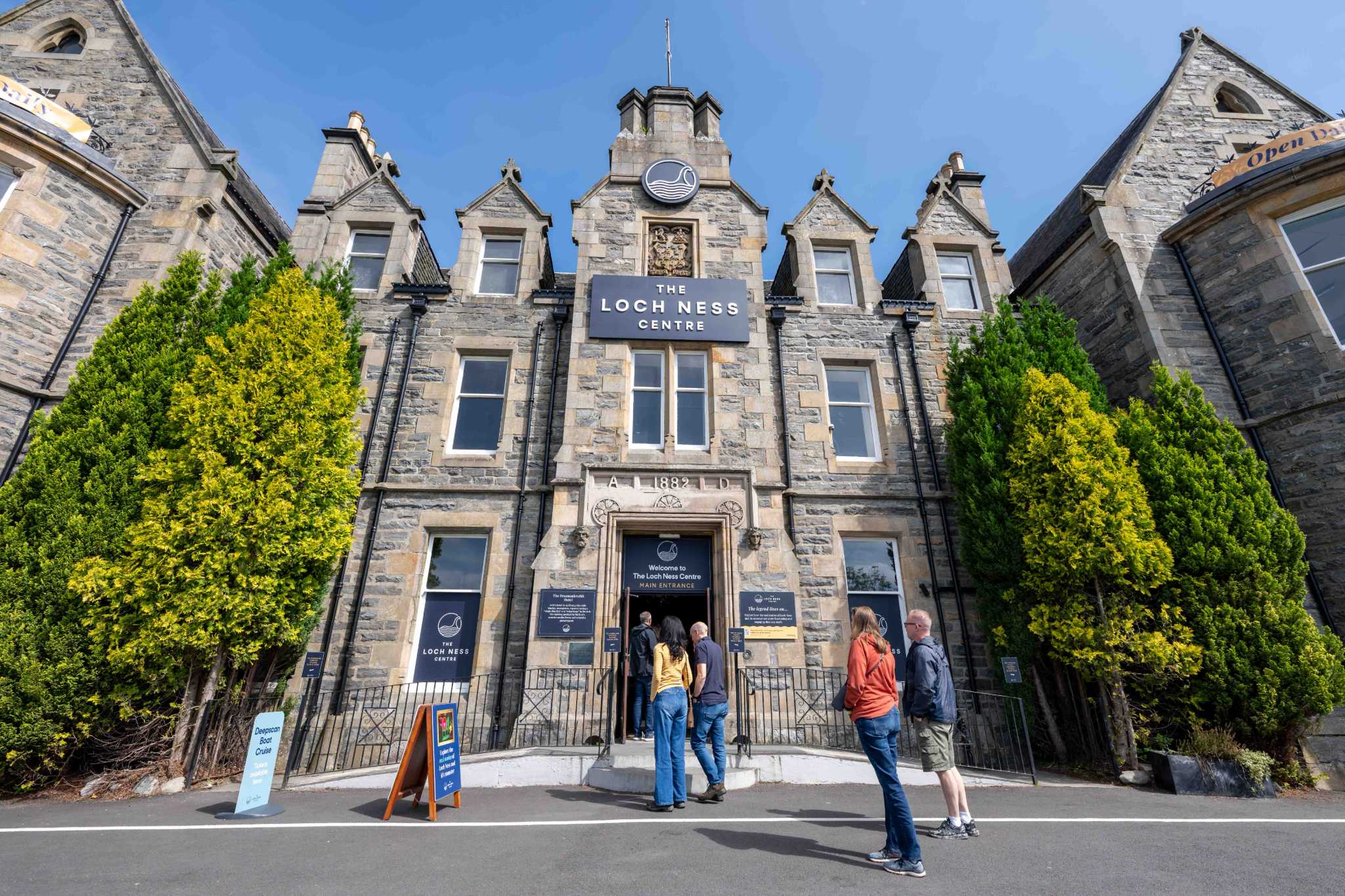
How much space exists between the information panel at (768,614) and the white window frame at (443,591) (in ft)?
14.2

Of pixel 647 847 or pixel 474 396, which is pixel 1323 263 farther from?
pixel 474 396

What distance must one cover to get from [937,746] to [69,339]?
14801 mm

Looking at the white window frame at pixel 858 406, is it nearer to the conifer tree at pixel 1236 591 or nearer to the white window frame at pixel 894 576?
the white window frame at pixel 894 576

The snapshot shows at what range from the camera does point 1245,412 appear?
35.2 feet

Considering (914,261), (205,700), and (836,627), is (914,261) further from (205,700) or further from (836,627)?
(205,700)

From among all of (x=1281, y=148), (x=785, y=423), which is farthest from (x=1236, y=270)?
(x=785, y=423)

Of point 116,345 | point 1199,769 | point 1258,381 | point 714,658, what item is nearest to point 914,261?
point 1258,381

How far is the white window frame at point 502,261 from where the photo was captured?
13.1 m

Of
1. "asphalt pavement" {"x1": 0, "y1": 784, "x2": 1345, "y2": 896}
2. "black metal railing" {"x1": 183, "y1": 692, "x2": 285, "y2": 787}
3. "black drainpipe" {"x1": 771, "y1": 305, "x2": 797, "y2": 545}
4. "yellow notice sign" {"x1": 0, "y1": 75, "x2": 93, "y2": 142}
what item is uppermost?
"yellow notice sign" {"x1": 0, "y1": 75, "x2": 93, "y2": 142}

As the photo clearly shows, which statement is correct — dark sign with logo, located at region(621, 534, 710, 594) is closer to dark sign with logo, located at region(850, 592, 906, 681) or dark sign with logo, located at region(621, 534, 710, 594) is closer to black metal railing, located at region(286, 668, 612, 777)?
black metal railing, located at region(286, 668, 612, 777)

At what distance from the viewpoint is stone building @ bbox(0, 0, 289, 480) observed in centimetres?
1036

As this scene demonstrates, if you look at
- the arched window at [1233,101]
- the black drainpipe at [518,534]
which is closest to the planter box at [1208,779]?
the black drainpipe at [518,534]

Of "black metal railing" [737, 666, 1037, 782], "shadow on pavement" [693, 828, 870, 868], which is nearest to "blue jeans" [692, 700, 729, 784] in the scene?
"shadow on pavement" [693, 828, 870, 868]

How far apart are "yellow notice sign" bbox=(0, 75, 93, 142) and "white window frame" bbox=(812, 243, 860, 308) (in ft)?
49.5
